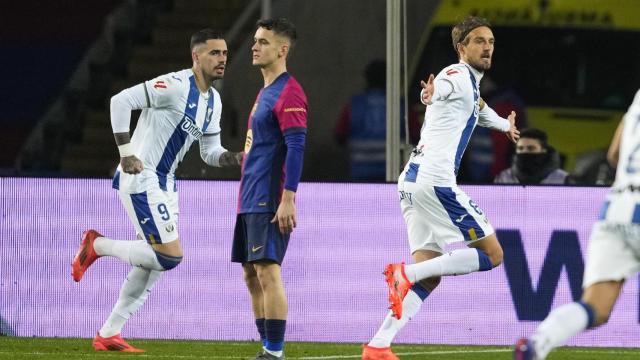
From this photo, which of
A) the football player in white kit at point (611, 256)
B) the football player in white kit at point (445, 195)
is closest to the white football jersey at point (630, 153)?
the football player in white kit at point (611, 256)

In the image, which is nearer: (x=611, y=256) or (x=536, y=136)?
(x=611, y=256)

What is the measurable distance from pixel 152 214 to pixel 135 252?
28 centimetres

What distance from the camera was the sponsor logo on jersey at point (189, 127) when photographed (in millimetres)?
10000

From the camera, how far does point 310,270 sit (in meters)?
11.3

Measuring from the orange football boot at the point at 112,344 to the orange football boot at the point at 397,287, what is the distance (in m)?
1.97

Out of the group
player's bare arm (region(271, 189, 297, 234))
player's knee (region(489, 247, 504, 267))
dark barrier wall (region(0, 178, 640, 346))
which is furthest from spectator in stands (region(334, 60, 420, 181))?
player's bare arm (region(271, 189, 297, 234))

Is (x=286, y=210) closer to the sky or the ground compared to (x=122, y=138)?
closer to the ground

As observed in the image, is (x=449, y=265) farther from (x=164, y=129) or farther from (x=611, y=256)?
(x=611, y=256)

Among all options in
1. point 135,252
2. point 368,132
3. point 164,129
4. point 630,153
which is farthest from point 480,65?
point 368,132

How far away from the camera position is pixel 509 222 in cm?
1123

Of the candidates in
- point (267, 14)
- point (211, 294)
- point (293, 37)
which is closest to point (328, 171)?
point (267, 14)

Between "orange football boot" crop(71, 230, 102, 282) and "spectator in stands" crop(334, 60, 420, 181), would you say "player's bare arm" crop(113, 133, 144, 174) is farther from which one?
"spectator in stands" crop(334, 60, 420, 181)

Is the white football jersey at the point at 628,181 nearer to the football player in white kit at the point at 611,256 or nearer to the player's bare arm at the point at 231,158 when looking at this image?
the football player in white kit at the point at 611,256

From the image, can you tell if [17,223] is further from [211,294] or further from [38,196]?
[211,294]
